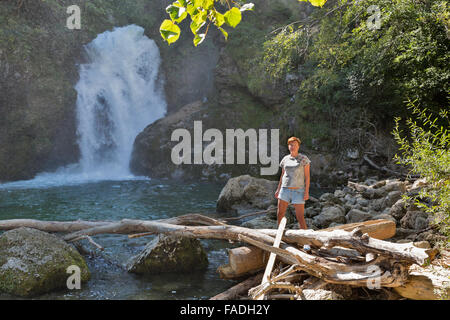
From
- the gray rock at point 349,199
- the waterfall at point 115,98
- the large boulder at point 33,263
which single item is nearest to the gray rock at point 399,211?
the gray rock at point 349,199

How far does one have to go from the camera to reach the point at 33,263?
17.0 ft

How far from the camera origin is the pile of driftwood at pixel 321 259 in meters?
3.79

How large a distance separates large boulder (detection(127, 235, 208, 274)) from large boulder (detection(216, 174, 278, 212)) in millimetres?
4593

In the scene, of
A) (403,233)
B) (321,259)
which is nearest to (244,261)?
(321,259)

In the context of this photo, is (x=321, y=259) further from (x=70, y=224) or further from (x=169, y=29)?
(x=70, y=224)

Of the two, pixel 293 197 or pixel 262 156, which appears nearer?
pixel 293 197

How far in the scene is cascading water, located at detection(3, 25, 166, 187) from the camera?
19438 mm

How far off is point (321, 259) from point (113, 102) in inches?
736

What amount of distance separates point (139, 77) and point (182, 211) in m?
14.4

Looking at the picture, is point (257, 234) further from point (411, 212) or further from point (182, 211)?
point (182, 211)

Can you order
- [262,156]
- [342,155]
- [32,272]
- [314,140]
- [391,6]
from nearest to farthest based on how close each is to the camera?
[32,272], [391,6], [342,155], [314,140], [262,156]

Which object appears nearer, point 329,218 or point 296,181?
point 296,181

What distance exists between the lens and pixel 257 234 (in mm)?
5109
